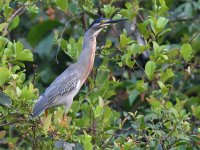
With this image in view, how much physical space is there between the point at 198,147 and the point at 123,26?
2.28 m

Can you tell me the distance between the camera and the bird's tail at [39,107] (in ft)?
15.5

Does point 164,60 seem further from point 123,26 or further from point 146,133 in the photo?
point 123,26

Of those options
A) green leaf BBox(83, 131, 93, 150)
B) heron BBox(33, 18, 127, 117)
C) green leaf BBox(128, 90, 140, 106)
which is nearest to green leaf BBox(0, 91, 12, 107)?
green leaf BBox(83, 131, 93, 150)

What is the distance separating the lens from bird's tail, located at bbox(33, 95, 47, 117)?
471cm

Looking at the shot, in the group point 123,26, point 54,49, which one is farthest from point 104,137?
point 54,49

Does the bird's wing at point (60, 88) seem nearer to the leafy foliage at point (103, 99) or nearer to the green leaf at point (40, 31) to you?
the leafy foliage at point (103, 99)

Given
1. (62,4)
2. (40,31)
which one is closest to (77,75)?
(62,4)

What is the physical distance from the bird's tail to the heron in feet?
0.55

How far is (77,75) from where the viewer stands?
5441 mm

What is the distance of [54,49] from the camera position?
25.7 feet

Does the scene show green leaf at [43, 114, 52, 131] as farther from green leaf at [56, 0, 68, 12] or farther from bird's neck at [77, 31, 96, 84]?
green leaf at [56, 0, 68, 12]

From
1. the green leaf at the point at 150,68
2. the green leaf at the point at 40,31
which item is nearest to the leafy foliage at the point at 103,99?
the green leaf at the point at 150,68

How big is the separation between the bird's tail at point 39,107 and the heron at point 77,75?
17 centimetres

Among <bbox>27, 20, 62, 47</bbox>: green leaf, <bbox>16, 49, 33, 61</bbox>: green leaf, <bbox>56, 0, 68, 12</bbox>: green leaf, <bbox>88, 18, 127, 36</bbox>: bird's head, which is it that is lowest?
<bbox>27, 20, 62, 47</bbox>: green leaf
